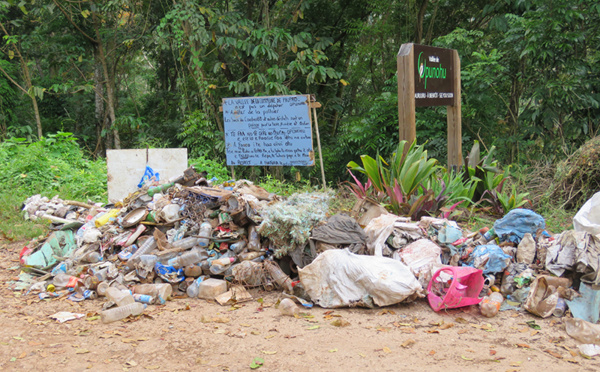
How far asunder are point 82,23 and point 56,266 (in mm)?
7741

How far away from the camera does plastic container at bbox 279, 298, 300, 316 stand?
361 cm

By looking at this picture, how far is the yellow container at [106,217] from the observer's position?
500 centimetres

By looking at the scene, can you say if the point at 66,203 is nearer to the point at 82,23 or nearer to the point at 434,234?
the point at 434,234

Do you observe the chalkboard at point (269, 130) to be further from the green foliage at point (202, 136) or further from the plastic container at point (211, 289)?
the green foliage at point (202, 136)

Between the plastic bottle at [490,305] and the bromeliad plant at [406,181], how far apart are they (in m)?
1.34

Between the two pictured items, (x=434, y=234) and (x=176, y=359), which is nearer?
(x=176, y=359)

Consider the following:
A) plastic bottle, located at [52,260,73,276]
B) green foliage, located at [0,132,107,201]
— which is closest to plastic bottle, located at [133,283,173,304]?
plastic bottle, located at [52,260,73,276]

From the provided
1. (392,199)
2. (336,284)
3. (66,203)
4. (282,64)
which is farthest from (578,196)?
(66,203)

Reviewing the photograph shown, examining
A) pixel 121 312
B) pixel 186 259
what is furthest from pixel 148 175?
pixel 121 312

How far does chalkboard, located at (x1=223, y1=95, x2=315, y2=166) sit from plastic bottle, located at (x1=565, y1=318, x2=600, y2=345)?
3285 millimetres

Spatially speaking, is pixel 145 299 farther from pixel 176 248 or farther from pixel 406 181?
pixel 406 181

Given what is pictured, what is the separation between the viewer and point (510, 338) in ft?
10.4

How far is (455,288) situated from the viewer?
11.7 feet

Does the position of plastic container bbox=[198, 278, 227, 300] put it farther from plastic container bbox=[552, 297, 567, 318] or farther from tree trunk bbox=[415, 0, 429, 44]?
tree trunk bbox=[415, 0, 429, 44]
